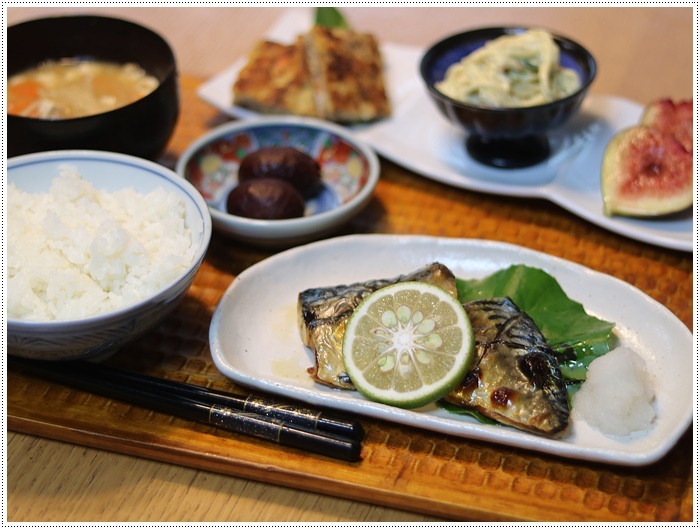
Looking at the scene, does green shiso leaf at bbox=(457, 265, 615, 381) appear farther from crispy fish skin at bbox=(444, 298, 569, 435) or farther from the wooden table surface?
the wooden table surface

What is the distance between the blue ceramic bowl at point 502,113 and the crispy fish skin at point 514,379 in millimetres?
1051

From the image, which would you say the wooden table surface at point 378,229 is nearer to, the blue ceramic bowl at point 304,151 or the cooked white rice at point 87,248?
the blue ceramic bowl at point 304,151

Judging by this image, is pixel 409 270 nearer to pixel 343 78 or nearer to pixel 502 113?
pixel 502 113

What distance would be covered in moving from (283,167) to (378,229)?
0.44 m

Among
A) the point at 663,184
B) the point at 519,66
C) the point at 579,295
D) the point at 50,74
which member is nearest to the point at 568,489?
the point at 579,295

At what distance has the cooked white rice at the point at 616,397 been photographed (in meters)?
1.87

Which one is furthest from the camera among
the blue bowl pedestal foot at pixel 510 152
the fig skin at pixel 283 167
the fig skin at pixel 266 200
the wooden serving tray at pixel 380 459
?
the blue bowl pedestal foot at pixel 510 152

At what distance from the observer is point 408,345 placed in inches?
78.1

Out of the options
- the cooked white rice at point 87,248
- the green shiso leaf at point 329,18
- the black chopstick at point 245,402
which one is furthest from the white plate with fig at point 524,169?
the black chopstick at point 245,402

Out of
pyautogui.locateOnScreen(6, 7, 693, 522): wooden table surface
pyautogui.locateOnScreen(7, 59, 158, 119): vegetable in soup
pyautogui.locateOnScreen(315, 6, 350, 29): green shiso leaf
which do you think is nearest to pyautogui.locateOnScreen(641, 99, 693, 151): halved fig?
pyautogui.locateOnScreen(6, 7, 693, 522): wooden table surface

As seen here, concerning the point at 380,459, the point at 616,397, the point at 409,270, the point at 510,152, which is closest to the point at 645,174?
the point at 510,152

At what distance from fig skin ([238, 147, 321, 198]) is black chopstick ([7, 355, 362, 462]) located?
1.04m

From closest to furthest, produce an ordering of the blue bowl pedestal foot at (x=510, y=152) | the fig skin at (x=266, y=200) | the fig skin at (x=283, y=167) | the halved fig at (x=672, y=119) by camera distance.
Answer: the fig skin at (x=266, y=200) < the fig skin at (x=283, y=167) < the halved fig at (x=672, y=119) < the blue bowl pedestal foot at (x=510, y=152)

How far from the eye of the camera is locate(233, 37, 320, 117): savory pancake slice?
327cm
